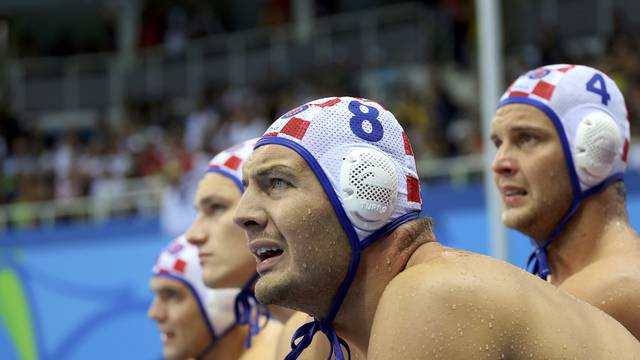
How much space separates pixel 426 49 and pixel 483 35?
7570 mm

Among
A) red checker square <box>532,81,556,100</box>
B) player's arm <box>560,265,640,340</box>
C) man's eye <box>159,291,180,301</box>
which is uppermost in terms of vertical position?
red checker square <box>532,81,556,100</box>

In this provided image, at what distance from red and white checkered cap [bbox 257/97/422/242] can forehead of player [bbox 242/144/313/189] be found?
17mm

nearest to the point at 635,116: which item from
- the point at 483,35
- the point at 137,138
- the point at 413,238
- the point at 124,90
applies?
the point at 483,35

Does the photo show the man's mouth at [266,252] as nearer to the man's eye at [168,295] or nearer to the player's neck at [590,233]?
the player's neck at [590,233]

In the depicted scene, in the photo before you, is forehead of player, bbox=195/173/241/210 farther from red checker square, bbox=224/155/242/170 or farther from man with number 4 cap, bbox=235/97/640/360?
man with number 4 cap, bbox=235/97/640/360

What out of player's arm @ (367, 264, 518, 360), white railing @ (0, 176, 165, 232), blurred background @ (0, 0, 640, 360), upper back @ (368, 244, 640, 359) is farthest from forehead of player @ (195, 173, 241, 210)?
white railing @ (0, 176, 165, 232)

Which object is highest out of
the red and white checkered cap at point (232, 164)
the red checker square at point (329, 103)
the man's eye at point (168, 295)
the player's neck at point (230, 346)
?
the red checker square at point (329, 103)

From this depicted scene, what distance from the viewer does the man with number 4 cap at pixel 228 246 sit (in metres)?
4.33

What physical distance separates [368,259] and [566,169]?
1.24m

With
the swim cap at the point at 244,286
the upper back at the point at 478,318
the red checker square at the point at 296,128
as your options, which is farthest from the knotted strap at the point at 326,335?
the swim cap at the point at 244,286

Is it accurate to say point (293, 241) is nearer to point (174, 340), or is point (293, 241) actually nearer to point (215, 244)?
point (215, 244)

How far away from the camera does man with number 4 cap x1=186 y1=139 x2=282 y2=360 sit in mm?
4328

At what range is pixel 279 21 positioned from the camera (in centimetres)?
1672

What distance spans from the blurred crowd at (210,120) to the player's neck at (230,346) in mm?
4788
